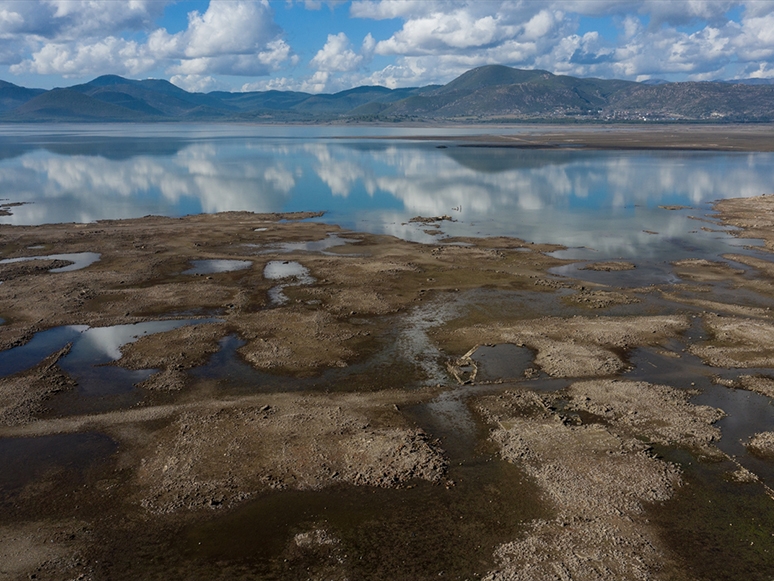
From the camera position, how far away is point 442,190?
3157 inches

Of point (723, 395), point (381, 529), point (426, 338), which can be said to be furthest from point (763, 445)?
point (426, 338)

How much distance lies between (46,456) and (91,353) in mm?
8752

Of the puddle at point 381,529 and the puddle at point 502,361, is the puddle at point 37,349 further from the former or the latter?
the puddle at point 502,361

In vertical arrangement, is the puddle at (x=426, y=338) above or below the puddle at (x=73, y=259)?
below

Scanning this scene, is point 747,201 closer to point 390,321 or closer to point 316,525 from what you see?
point 390,321

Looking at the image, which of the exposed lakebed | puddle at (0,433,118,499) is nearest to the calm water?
the exposed lakebed

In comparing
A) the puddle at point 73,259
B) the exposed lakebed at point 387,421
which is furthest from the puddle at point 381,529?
the puddle at point 73,259

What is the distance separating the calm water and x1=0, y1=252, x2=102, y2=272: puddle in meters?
19.1

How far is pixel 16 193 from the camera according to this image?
79.5m

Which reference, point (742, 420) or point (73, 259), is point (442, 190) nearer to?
point (73, 259)

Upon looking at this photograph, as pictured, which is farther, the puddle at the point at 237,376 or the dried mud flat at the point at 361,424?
the puddle at the point at 237,376

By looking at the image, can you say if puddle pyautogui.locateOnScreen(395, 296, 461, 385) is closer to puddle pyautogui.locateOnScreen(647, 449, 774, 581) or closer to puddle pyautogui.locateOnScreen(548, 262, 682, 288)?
puddle pyautogui.locateOnScreen(647, 449, 774, 581)

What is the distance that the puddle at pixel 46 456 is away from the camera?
1683 centimetres

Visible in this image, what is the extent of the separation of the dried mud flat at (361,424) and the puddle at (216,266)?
3545 mm
